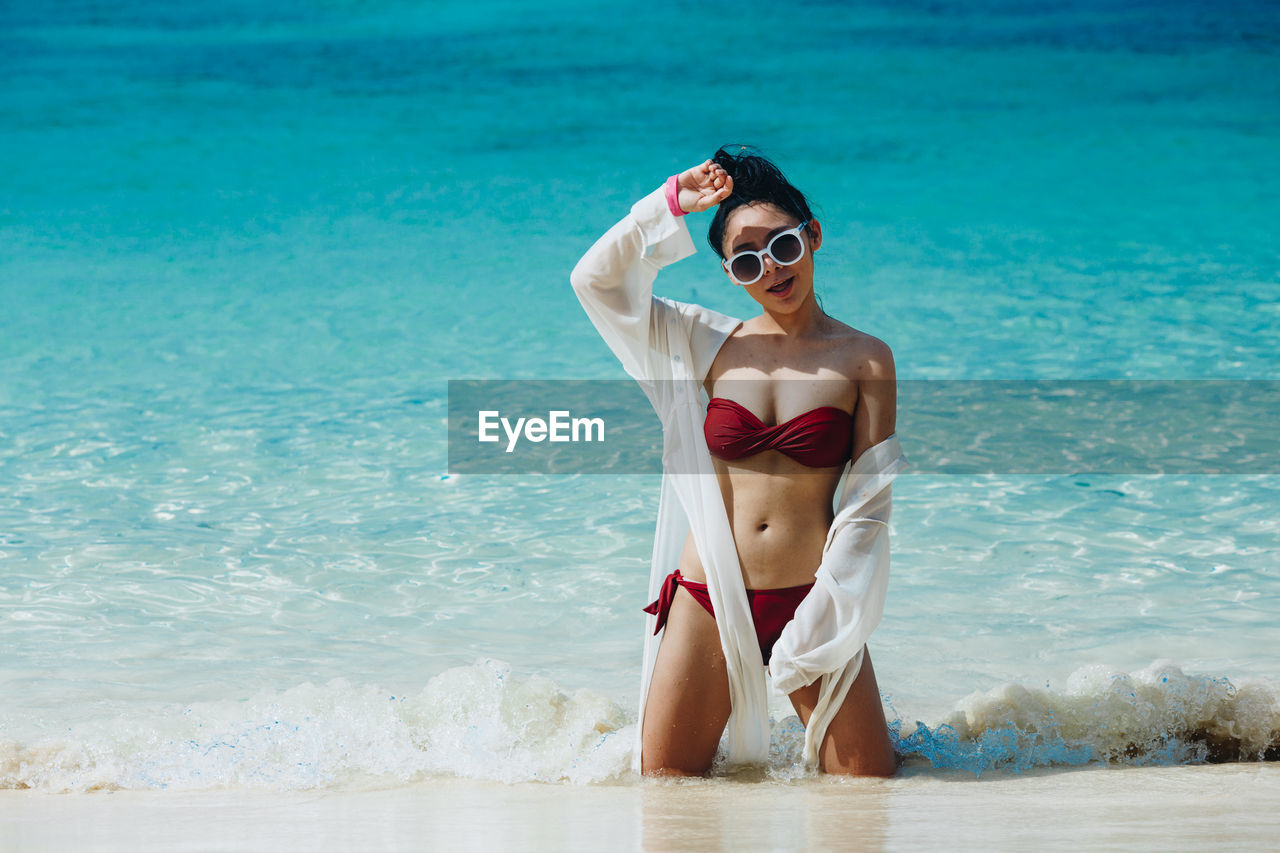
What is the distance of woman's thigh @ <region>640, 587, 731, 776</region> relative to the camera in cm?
314

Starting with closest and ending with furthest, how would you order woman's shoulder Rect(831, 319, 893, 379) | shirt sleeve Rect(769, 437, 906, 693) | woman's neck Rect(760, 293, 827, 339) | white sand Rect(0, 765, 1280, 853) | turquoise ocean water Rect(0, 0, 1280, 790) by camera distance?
white sand Rect(0, 765, 1280, 853)
shirt sleeve Rect(769, 437, 906, 693)
woman's shoulder Rect(831, 319, 893, 379)
woman's neck Rect(760, 293, 827, 339)
turquoise ocean water Rect(0, 0, 1280, 790)

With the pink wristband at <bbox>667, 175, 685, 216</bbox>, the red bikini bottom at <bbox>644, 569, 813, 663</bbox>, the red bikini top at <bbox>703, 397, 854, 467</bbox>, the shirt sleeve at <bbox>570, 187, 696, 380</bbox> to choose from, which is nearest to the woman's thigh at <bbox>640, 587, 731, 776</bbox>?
the red bikini bottom at <bbox>644, 569, 813, 663</bbox>

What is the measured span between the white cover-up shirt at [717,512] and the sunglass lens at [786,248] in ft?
0.71

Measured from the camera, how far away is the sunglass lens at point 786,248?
3.08 m

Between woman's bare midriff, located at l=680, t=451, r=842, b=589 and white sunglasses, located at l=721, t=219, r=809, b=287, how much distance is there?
1.50 feet

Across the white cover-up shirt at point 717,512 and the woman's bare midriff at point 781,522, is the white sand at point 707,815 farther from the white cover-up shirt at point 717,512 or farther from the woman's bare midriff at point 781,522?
the woman's bare midriff at point 781,522

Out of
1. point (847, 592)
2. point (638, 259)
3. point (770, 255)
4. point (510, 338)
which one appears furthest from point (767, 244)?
point (510, 338)

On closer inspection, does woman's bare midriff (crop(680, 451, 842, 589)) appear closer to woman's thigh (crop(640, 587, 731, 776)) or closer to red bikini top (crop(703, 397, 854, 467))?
red bikini top (crop(703, 397, 854, 467))

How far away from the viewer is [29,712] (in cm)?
417

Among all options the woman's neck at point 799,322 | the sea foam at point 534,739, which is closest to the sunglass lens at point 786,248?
the woman's neck at point 799,322

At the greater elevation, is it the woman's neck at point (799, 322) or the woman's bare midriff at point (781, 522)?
the woman's neck at point (799, 322)

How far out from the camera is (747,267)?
3088 mm

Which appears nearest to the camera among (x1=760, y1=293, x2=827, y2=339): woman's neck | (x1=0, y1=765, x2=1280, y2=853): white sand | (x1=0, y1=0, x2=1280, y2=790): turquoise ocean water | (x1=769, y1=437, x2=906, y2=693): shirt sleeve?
(x1=0, y1=765, x2=1280, y2=853): white sand

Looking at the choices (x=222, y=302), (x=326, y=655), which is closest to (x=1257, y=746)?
(x=326, y=655)
